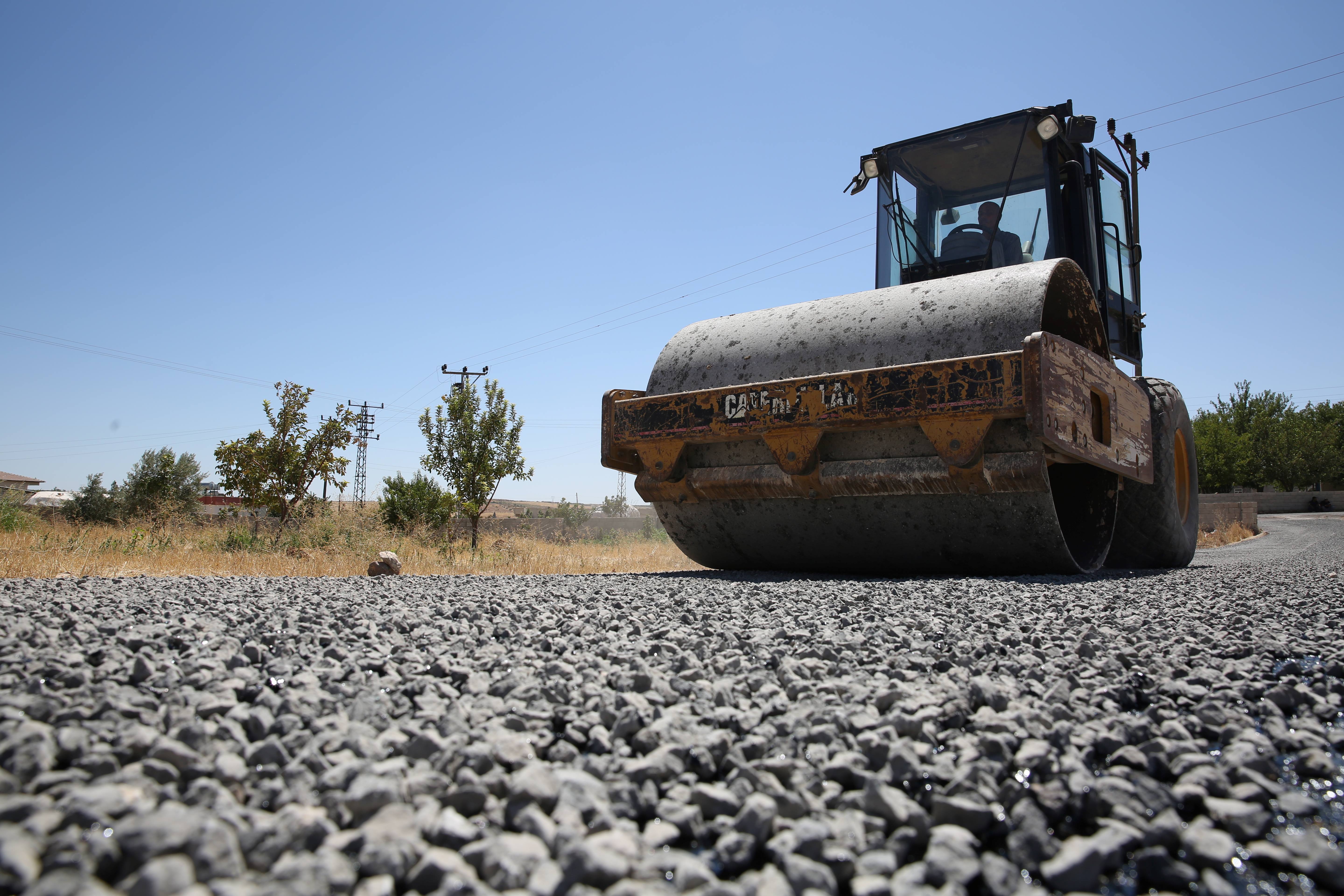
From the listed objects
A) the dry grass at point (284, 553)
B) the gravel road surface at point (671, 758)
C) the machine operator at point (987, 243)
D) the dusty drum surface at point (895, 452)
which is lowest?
the gravel road surface at point (671, 758)

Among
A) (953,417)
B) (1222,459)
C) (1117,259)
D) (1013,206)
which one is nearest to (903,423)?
(953,417)

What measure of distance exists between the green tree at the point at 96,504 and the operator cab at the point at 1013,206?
23.2m

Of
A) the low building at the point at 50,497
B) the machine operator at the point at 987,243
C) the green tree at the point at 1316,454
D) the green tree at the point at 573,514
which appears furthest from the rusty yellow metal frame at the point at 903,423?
the green tree at the point at 1316,454

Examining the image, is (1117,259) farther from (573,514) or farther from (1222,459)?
(1222,459)

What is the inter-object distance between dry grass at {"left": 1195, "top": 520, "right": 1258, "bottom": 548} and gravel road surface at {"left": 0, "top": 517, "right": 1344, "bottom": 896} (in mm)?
12717

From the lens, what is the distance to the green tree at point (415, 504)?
16.4 meters

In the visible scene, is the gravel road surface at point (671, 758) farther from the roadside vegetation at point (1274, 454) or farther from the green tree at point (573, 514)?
the roadside vegetation at point (1274, 454)

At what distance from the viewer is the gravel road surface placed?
956 millimetres

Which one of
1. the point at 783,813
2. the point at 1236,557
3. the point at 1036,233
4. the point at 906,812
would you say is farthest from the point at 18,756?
the point at 1236,557

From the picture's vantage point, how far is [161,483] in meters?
23.5

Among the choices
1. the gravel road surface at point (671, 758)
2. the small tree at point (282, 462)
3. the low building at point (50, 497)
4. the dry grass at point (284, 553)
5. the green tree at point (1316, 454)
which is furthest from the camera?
the green tree at point (1316, 454)

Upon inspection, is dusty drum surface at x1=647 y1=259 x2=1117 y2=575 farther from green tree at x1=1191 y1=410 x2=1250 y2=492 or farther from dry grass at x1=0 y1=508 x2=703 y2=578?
green tree at x1=1191 y1=410 x2=1250 y2=492

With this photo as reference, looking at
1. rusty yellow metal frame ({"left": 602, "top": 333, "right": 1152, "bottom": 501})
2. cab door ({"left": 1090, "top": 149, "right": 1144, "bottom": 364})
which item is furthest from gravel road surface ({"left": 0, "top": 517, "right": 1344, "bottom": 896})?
cab door ({"left": 1090, "top": 149, "right": 1144, "bottom": 364})

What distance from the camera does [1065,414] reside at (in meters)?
3.32
